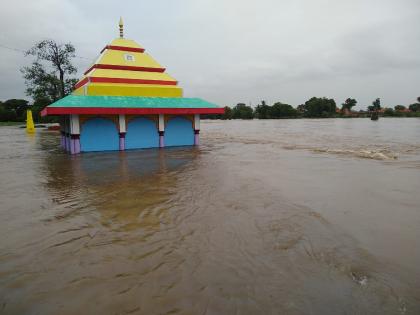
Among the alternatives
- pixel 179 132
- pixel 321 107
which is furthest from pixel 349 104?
pixel 179 132

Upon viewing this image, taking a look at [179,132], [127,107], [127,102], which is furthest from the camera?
[179,132]

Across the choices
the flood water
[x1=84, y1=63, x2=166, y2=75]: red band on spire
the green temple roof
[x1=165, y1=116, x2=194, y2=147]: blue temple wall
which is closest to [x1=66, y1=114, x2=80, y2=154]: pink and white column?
the green temple roof

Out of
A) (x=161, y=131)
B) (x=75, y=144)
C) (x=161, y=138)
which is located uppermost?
(x=161, y=131)

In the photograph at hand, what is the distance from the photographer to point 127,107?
13.2 m

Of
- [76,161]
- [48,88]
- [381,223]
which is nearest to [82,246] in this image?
[381,223]

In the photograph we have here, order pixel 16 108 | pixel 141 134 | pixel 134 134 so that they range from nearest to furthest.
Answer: pixel 134 134 → pixel 141 134 → pixel 16 108

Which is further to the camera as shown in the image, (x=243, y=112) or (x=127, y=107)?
(x=243, y=112)

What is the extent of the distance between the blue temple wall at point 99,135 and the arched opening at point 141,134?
614 mm

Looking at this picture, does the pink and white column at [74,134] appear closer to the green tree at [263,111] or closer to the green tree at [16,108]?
the green tree at [16,108]

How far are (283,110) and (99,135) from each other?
3147 inches

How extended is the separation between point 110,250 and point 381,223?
3773 mm

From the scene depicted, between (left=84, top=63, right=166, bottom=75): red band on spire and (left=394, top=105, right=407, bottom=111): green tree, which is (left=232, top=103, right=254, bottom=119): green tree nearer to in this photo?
(left=394, top=105, right=407, bottom=111): green tree

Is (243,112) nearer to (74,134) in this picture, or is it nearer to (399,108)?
(399,108)

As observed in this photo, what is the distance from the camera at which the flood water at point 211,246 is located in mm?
2611
